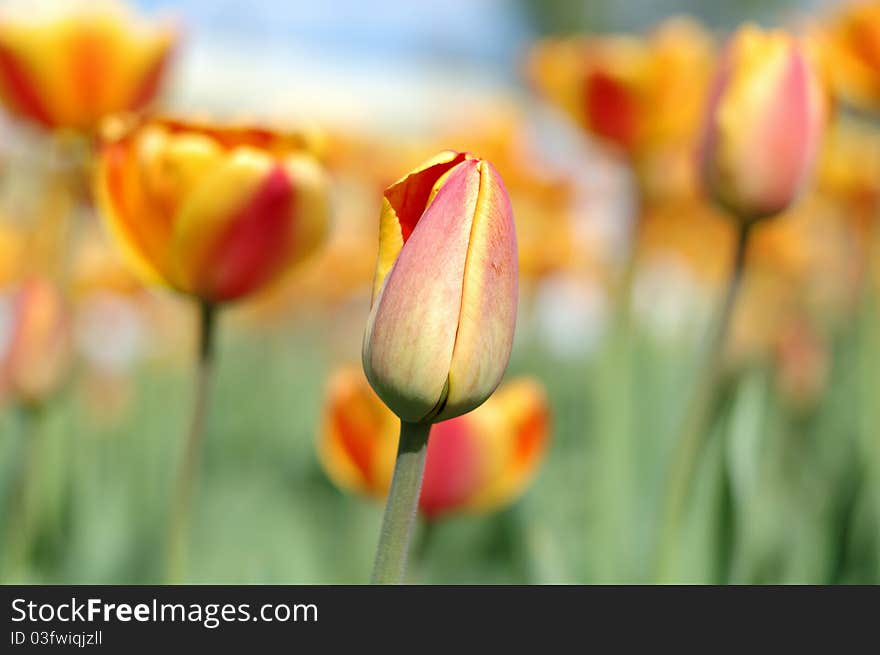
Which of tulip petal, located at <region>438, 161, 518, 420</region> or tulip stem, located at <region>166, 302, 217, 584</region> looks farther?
tulip stem, located at <region>166, 302, 217, 584</region>

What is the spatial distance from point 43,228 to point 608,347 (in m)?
0.59

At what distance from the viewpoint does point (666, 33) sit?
1210 mm

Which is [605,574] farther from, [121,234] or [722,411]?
[121,234]

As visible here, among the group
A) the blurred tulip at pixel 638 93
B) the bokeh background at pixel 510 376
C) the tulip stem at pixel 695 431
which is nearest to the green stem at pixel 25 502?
the bokeh background at pixel 510 376

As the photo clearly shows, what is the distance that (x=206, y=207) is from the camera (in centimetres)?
60

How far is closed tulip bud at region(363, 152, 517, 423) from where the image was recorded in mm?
379

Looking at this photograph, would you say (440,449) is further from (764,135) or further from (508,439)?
(764,135)

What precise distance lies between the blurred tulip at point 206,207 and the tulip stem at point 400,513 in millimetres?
250

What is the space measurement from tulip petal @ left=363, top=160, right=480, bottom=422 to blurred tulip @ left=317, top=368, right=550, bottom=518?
1.00ft

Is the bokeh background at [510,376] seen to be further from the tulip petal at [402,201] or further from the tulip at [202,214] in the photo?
the tulip petal at [402,201]

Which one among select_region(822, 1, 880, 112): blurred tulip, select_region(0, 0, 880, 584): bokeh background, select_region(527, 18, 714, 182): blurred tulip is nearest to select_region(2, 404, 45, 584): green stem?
select_region(0, 0, 880, 584): bokeh background

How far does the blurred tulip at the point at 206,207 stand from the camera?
0.60 m

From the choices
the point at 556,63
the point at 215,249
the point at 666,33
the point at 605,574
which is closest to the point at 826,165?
the point at 666,33

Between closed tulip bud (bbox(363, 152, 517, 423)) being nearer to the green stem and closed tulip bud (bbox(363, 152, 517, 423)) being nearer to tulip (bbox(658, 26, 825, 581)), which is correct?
tulip (bbox(658, 26, 825, 581))
